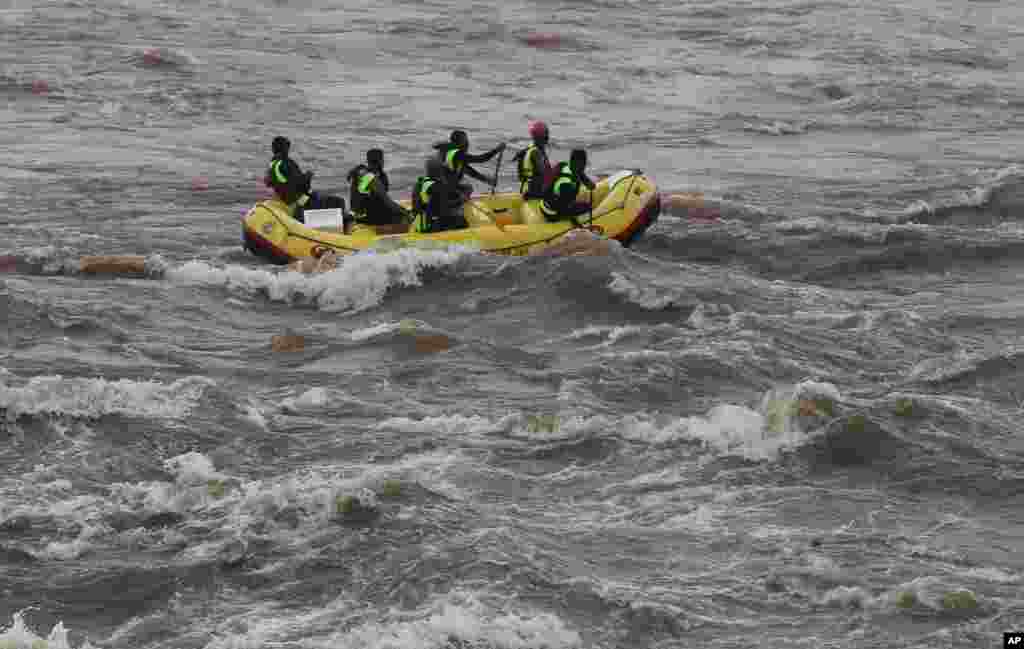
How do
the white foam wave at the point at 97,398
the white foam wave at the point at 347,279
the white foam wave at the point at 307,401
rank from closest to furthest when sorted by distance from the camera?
the white foam wave at the point at 97,398 → the white foam wave at the point at 307,401 → the white foam wave at the point at 347,279

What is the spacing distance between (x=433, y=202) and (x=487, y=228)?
696 mm

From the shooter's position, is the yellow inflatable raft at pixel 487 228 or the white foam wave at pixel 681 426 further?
the yellow inflatable raft at pixel 487 228

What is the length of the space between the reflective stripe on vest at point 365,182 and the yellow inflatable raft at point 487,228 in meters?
0.47

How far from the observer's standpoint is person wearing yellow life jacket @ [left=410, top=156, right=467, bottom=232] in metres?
19.5

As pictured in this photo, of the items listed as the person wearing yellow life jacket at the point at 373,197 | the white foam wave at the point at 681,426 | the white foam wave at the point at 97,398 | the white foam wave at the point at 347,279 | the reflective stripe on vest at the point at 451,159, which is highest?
the reflective stripe on vest at the point at 451,159

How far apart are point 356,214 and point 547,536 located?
763 cm

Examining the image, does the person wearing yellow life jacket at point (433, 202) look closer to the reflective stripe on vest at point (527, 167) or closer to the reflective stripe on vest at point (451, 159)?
the reflective stripe on vest at point (451, 159)

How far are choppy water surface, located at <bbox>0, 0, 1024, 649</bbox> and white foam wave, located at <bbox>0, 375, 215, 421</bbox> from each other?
38mm

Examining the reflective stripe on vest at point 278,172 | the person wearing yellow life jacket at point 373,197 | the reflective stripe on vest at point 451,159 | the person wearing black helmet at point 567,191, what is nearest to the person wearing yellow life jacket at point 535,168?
the person wearing black helmet at point 567,191

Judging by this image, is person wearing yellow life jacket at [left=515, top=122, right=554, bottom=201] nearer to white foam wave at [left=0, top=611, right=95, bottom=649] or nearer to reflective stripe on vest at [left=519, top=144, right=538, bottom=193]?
reflective stripe on vest at [left=519, top=144, right=538, bottom=193]

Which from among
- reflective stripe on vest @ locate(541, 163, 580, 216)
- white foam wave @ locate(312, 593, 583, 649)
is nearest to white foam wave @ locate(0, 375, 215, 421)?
white foam wave @ locate(312, 593, 583, 649)

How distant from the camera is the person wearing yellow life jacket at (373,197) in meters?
19.6

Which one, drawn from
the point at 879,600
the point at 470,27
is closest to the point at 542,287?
the point at 879,600

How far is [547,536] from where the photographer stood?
13.2 m
